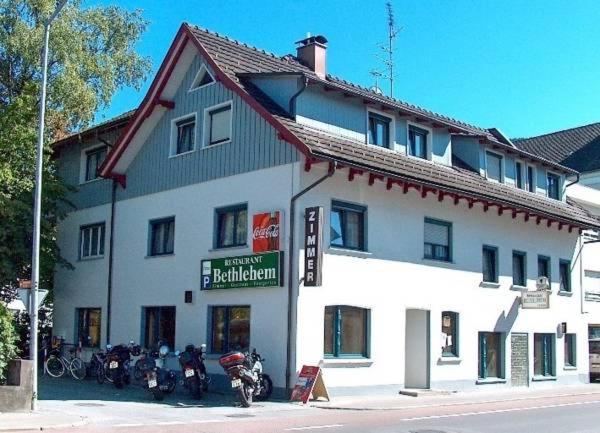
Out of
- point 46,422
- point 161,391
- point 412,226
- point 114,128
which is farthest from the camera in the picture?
point 114,128

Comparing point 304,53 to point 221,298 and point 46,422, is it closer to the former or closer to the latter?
point 221,298

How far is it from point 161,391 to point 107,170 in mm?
9513

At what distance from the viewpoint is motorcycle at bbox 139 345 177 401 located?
62.2 feet

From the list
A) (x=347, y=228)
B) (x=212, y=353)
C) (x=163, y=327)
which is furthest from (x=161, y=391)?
(x=347, y=228)

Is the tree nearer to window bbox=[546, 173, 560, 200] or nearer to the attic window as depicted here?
the attic window

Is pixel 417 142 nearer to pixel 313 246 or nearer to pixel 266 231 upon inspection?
pixel 266 231

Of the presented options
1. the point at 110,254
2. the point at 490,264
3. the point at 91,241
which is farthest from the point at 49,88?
the point at 490,264

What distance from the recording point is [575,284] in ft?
96.4

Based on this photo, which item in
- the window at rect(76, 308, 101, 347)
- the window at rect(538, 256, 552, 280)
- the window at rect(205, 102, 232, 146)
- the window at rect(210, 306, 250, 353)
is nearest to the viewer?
the window at rect(210, 306, 250, 353)

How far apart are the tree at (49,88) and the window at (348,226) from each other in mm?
9390

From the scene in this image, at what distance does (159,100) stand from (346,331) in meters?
9.46

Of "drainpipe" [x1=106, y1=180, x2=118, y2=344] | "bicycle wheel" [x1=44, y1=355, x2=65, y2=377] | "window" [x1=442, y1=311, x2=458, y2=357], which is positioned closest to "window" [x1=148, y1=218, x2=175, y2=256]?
"drainpipe" [x1=106, y1=180, x2=118, y2=344]

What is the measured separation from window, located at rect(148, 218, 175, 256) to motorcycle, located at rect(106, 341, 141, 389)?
3.08 m

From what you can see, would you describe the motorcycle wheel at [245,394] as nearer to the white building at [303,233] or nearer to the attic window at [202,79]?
the white building at [303,233]
